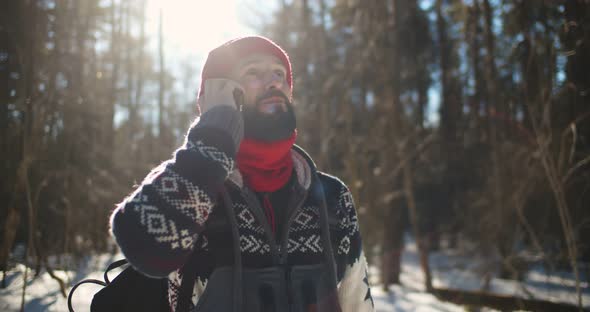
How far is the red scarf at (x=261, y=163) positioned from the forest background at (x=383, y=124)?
1.73 m

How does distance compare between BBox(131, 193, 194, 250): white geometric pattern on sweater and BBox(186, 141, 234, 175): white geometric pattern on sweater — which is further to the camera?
BBox(186, 141, 234, 175): white geometric pattern on sweater

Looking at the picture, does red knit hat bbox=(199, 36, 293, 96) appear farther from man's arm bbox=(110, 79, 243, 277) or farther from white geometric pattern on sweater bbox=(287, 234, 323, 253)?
white geometric pattern on sweater bbox=(287, 234, 323, 253)

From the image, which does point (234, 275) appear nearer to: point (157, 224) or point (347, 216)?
point (157, 224)

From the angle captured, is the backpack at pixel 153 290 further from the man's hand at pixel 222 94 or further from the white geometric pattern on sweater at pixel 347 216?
the man's hand at pixel 222 94

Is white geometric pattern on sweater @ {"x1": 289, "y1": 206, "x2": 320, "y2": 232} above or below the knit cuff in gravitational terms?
below

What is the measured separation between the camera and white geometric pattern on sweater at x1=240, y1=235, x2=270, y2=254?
65.8 inches

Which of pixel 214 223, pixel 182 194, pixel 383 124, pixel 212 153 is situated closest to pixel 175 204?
pixel 182 194

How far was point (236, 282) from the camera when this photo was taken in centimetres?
156

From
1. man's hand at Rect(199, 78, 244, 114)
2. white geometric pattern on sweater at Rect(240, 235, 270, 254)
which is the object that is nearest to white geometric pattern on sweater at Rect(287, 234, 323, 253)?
white geometric pattern on sweater at Rect(240, 235, 270, 254)

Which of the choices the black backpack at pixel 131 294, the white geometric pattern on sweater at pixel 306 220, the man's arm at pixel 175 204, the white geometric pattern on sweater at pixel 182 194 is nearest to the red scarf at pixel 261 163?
the white geometric pattern on sweater at pixel 306 220

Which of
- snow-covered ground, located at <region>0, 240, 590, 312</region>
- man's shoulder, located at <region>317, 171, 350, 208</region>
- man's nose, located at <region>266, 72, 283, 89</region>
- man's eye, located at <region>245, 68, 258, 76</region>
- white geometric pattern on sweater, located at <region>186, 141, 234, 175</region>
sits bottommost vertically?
snow-covered ground, located at <region>0, 240, 590, 312</region>

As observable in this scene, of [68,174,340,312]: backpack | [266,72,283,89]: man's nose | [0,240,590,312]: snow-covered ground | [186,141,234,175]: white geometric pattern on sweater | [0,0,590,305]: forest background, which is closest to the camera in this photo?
[186,141,234,175]: white geometric pattern on sweater

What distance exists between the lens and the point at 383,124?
10.2 metres

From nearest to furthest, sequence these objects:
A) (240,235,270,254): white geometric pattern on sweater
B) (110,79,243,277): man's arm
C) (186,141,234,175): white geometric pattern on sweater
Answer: (110,79,243,277): man's arm → (186,141,234,175): white geometric pattern on sweater → (240,235,270,254): white geometric pattern on sweater
